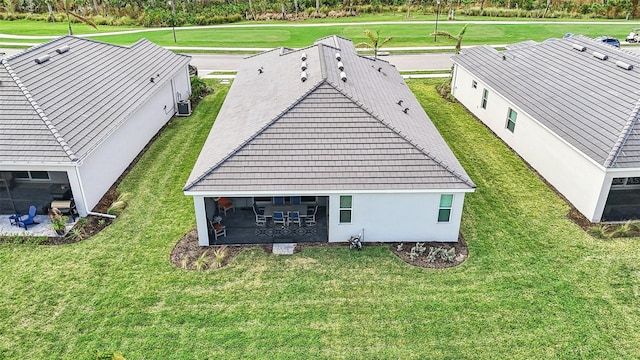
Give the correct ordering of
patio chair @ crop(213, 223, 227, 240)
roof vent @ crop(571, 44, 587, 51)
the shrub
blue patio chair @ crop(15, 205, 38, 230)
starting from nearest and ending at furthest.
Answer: patio chair @ crop(213, 223, 227, 240), the shrub, blue patio chair @ crop(15, 205, 38, 230), roof vent @ crop(571, 44, 587, 51)

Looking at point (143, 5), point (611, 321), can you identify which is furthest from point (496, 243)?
point (143, 5)

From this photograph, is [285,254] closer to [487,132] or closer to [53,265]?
[53,265]

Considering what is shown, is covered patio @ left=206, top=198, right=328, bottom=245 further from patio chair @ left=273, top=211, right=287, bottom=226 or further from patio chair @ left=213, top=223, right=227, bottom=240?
patio chair @ left=273, top=211, right=287, bottom=226

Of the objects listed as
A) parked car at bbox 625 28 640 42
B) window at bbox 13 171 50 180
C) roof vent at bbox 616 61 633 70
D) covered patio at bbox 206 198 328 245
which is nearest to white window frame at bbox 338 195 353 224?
covered patio at bbox 206 198 328 245

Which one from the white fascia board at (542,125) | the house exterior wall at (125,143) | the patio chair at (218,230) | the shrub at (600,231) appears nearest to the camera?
the patio chair at (218,230)

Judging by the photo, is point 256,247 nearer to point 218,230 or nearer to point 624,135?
point 218,230

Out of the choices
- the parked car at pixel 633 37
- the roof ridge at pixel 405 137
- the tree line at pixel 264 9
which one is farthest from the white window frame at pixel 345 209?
the tree line at pixel 264 9

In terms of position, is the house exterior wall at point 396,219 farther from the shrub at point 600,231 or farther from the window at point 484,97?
the window at point 484,97
